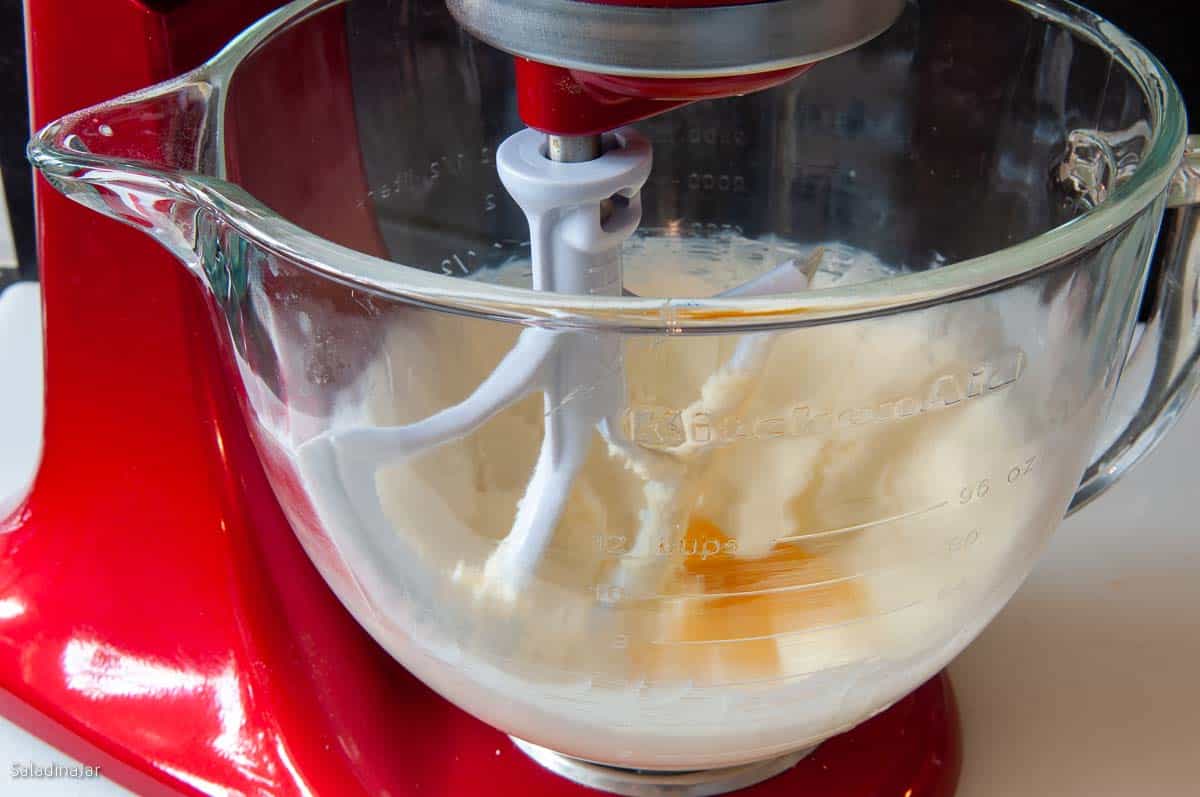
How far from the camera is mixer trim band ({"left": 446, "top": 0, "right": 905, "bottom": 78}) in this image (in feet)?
0.92

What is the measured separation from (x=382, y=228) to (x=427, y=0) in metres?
0.09

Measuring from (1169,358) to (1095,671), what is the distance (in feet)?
0.47

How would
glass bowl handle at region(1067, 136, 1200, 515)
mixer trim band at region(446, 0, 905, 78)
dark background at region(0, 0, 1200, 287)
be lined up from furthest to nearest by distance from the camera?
dark background at region(0, 0, 1200, 287) → glass bowl handle at region(1067, 136, 1200, 515) → mixer trim band at region(446, 0, 905, 78)

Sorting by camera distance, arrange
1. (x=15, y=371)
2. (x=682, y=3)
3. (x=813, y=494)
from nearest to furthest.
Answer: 1. (x=682, y=3)
2. (x=813, y=494)
3. (x=15, y=371)

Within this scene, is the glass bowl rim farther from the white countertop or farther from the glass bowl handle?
the white countertop

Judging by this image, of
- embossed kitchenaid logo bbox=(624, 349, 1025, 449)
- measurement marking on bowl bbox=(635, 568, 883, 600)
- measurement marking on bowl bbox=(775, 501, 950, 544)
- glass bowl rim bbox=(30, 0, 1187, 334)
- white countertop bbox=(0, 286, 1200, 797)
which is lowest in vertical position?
white countertop bbox=(0, 286, 1200, 797)

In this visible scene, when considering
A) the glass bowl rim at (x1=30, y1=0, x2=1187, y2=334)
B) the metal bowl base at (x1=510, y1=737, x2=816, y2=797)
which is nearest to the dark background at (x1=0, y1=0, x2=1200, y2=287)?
the glass bowl rim at (x1=30, y1=0, x2=1187, y2=334)

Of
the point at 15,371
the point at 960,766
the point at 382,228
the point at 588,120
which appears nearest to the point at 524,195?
the point at 588,120

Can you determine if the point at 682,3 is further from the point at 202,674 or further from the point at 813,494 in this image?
the point at 202,674

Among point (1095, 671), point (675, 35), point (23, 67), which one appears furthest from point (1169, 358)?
point (23, 67)

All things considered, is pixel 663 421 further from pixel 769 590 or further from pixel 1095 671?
pixel 1095 671

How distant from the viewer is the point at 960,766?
48 centimetres

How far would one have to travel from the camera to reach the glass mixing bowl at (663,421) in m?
0.33

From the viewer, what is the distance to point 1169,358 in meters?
0.45
